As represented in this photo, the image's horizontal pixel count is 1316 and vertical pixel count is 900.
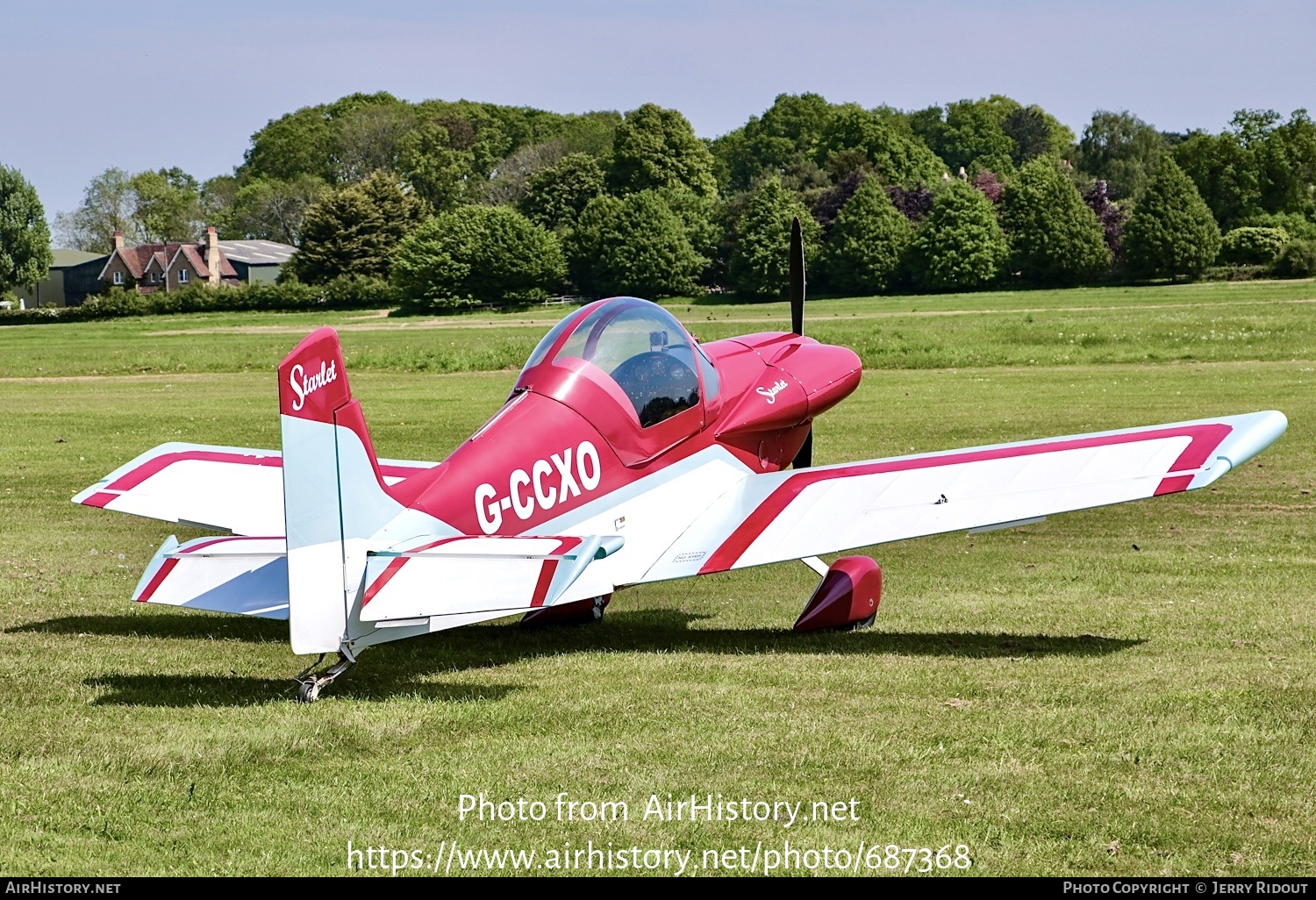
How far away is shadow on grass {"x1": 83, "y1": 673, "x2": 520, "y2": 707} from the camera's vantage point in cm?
636

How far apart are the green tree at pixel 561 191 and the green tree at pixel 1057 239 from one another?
34354 mm

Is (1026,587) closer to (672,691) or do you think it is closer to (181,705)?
(672,691)

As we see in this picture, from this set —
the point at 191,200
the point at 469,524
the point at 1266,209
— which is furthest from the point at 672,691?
the point at 191,200

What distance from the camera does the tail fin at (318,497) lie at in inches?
230

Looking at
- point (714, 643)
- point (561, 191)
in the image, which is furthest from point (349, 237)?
point (714, 643)

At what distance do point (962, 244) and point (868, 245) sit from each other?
6066 millimetres

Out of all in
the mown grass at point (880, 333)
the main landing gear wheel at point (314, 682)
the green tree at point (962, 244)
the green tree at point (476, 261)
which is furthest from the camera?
the green tree at point (962, 244)

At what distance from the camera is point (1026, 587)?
985cm

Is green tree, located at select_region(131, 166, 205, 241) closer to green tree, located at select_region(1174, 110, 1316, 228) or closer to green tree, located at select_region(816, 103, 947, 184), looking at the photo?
green tree, located at select_region(816, 103, 947, 184)

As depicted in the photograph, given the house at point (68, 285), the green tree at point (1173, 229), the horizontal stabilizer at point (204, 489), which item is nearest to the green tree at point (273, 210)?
the house at point (68, 285)

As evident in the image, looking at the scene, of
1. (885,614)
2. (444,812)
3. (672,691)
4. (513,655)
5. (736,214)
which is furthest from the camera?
(736,214)

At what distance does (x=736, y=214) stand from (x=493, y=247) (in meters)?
19.1

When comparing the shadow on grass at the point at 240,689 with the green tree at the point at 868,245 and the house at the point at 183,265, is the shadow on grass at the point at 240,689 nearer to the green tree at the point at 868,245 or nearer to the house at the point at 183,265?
the green tree at the point at 868,245

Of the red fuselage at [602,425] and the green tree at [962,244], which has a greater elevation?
the green tree at [962,244]
